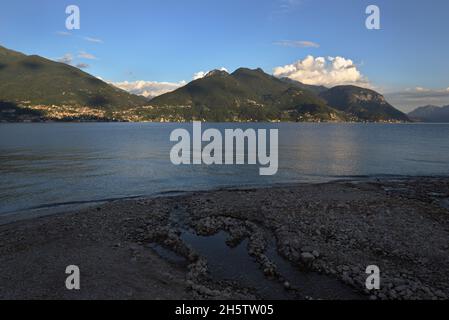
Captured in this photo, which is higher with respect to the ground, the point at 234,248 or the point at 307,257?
the point at 307,257

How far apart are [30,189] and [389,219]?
4203 centimetres

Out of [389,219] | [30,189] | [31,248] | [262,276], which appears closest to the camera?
[262,276]

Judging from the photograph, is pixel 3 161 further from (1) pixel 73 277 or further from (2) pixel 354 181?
(2) pixel 354 181

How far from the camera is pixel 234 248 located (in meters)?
23.5

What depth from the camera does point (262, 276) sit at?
63.1 feet

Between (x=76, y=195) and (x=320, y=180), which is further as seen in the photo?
(x=320, y=180)

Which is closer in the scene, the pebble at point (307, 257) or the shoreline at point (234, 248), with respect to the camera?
the shoreline at point (234, 248)

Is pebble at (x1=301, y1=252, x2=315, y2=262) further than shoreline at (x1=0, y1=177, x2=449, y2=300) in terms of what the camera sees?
Yes

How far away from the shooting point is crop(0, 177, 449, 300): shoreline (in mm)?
17406

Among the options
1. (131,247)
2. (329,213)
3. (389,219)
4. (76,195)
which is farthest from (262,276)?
(76,195)

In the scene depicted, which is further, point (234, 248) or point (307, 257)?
point (234, 248)

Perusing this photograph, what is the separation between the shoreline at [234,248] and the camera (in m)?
17.4
